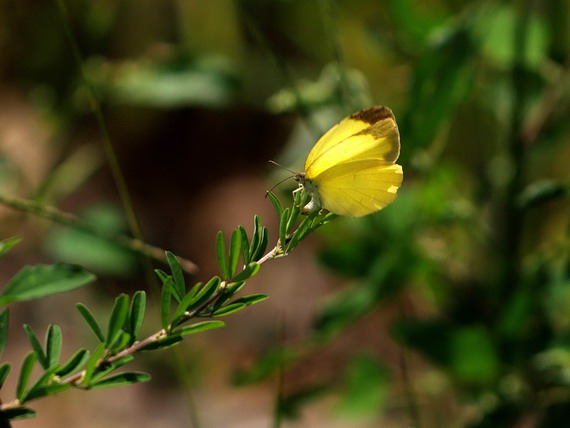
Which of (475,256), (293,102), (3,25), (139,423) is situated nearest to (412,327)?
(475,256)

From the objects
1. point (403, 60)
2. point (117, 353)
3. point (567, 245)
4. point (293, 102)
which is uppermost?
point (403, 60)

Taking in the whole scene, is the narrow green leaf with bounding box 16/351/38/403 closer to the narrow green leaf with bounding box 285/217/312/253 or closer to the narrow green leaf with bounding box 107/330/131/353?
the narrow green leaf with bounding box 107/330/131/353

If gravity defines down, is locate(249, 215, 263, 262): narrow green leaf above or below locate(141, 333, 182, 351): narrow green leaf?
above

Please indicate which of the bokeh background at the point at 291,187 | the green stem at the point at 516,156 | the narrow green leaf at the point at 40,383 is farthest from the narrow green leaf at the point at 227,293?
the green stem at the point at 516,156

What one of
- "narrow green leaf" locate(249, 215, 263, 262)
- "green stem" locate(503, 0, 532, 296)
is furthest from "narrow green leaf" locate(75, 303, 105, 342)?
"green stem" locate(503, 0, 532, 296)

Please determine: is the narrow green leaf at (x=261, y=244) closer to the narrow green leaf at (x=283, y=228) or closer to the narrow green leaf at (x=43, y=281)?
the narrow green leaf at (x=283, y=228)

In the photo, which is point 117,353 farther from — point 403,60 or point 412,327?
point 403,60
